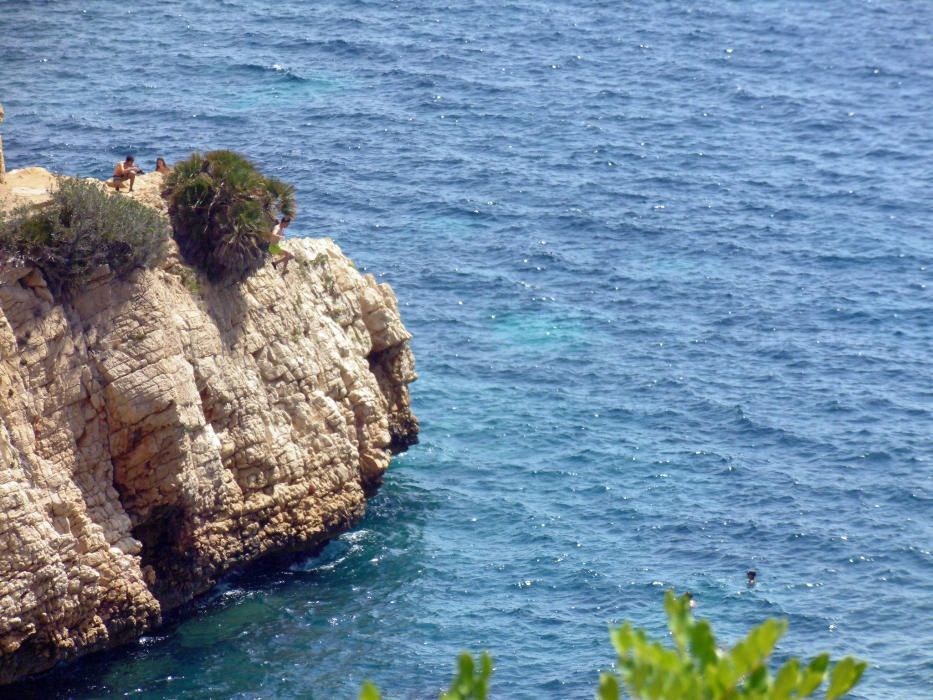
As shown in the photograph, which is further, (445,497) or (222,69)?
(222,69)

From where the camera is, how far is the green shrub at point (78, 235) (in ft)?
131

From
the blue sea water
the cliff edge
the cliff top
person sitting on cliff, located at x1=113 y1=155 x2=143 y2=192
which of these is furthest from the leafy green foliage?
person sitting on cliff, located at x1=113 y1=155 x2=143 y2=192

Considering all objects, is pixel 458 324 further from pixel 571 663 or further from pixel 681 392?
pixel 571 663

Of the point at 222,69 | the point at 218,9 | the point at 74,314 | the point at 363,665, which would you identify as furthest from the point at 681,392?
the point at 218,9

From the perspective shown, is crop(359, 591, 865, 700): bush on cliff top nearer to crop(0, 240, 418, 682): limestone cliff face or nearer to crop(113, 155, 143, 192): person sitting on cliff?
crop(0, 240, 418, 682): limestone cliff face

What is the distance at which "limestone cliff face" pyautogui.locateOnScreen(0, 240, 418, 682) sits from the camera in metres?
38.7

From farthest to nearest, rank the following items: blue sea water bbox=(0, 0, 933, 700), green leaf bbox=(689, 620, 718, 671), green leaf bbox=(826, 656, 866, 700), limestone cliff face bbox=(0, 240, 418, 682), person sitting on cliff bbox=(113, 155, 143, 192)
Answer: blue sea water bbox=(0, 0, 933, 700) → person sitting on cliff bbox=(113, 155, 143, 192) → limestone cliff face bbox=(0, 240, 418, 682) → green leaf bbox=(689, 620, 718, 671) → green leaf bbox=(826, 656, 866, 700)

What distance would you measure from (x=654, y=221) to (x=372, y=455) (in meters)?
29.7

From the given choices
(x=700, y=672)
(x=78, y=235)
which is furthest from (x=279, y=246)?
(x=700, y=672)

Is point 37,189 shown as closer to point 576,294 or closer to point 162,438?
point 162,438

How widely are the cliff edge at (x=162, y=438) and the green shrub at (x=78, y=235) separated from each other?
0.46 meters

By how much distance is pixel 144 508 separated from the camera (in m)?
41.9

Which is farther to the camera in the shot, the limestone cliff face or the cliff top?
the cliff top

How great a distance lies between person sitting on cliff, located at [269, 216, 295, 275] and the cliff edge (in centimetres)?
35
